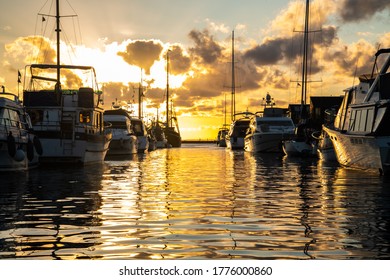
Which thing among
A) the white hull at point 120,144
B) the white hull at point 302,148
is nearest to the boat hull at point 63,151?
the white hull at point 120,144

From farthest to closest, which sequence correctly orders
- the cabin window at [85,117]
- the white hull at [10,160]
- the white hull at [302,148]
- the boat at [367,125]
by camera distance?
the white hull at [302,148]
the cabin window at [85,117]
the white hull at [10,160]
the boat at [367,125]

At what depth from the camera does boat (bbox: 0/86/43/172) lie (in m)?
26.4

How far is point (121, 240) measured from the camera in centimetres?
955

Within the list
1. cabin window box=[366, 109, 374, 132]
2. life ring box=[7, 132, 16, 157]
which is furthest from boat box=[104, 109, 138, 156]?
cabin window box=[366, 109, 374, 132]

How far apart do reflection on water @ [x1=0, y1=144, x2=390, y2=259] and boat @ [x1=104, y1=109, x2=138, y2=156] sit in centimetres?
3100

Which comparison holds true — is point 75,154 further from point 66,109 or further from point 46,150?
point 66,109

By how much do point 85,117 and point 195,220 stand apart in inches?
1005

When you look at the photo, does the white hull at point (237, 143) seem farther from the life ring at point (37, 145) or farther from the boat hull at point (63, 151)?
the life ring at point (37, 145)

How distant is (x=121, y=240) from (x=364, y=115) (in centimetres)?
1806

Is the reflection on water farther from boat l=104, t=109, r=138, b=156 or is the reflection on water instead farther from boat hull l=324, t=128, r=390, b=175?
boat l=104, t=109, r=138, b=156

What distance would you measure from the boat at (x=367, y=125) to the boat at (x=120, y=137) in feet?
83.2

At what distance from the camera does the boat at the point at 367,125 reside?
2353cm
